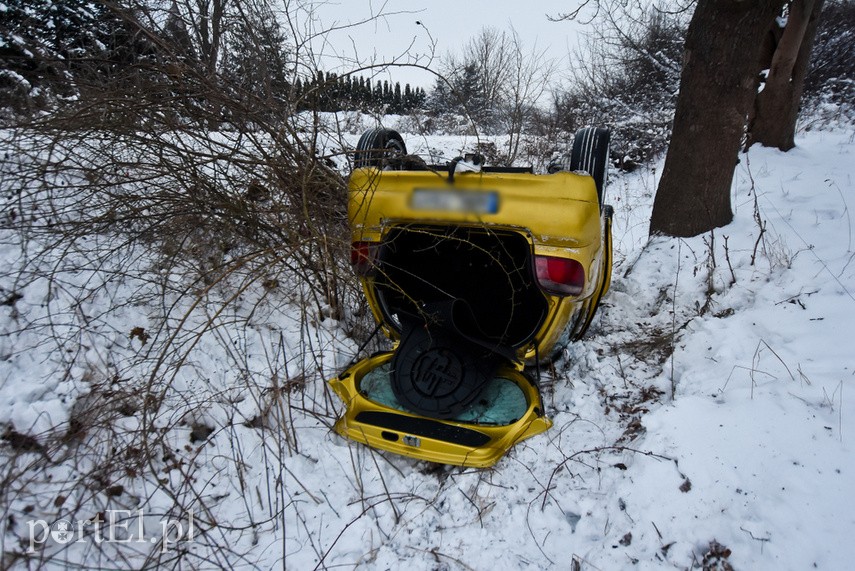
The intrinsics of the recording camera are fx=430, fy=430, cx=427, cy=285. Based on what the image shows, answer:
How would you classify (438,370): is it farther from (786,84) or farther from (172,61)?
(786,84)

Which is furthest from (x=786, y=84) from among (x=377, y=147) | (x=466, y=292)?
(x=377, y=147)

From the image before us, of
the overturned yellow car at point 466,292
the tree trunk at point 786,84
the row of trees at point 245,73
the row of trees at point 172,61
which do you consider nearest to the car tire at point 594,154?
the overturned yellow car at point 466,292

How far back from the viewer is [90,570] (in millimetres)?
1653

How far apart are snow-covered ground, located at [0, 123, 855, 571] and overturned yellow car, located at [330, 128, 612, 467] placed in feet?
0.57

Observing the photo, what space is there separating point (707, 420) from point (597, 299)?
1.10m

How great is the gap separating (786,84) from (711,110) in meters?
4.38

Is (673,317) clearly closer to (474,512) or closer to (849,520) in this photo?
(849,520)

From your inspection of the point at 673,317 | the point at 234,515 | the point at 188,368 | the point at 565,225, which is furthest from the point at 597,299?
the point at 188,368

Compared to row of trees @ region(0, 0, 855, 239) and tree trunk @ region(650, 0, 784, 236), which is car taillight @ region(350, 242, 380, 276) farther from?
tree trunk @ region(650, 0, 784, 236)

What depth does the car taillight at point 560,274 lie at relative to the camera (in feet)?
7.33

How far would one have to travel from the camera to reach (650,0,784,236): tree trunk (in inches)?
141

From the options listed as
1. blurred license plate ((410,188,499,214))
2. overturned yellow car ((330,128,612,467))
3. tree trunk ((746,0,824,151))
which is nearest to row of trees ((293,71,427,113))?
overturned yellow car ((330,128,612,467))

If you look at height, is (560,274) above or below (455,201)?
below

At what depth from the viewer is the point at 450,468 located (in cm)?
226
